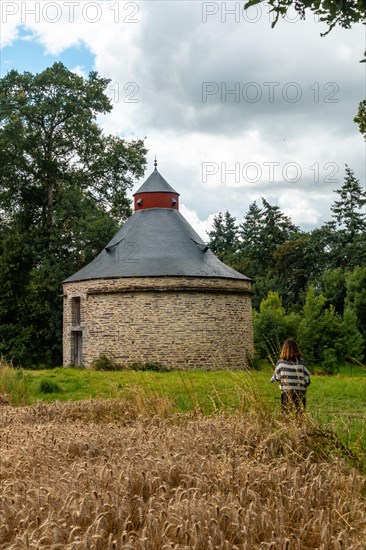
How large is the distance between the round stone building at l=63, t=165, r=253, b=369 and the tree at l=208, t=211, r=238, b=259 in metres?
38.6

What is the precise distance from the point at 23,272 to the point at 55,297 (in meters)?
2.53

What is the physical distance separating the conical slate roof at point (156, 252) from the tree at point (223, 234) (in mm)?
36533

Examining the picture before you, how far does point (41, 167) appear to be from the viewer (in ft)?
117

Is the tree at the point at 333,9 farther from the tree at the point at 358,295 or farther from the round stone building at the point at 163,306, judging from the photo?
the tree at the point at 358,295

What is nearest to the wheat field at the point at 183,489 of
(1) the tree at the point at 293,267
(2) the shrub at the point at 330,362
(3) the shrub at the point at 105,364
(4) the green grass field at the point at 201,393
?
(4) the green grass field at the point at 201,393

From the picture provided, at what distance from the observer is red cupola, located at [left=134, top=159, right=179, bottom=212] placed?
30484 mm

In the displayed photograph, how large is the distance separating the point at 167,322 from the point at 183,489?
21.2 meters

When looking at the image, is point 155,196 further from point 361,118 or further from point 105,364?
point 361,118

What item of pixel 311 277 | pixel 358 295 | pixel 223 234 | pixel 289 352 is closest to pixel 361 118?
pixel 289 352

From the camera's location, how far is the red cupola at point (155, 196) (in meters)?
30.5

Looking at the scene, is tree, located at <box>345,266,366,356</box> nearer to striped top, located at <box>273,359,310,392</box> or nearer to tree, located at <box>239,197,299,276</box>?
tree, located at <box>239,197,299,276</box>

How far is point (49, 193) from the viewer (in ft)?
120

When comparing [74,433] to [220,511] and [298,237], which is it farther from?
[298,237]

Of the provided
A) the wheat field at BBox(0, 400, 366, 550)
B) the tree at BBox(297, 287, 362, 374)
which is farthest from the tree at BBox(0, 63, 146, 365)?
the wheat field at BBox(0, 400, 366, 550)
